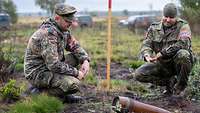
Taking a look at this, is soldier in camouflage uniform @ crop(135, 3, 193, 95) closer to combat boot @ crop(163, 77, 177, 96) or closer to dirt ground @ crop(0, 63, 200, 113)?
combat boot @ crop(163, 77, 177, 96)

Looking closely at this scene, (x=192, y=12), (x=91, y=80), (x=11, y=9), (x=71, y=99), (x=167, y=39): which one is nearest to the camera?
(x=71, y=99)

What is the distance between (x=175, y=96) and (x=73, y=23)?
1.83 meters

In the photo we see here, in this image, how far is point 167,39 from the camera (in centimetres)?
624

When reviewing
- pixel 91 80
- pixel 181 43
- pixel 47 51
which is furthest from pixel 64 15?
pixel 91 80

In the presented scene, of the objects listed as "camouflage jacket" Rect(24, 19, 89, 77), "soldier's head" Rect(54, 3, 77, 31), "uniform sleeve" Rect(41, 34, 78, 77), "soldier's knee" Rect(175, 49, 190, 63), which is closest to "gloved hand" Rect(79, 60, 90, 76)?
"camouflage jacket" Rect(24, 19, 89, 77)

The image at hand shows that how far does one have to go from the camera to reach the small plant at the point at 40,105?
505 centimetres

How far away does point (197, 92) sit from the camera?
21.1 feet

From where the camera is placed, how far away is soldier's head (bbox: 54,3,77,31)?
5559 millimetres

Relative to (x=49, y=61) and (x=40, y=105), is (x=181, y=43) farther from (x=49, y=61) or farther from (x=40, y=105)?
(x=40, y=105)

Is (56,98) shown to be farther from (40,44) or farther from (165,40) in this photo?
(165,40)

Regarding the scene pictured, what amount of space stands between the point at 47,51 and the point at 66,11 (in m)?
0.59

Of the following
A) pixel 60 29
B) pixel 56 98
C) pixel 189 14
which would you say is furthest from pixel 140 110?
pixel 189 14

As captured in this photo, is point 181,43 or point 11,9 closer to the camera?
point 181,43

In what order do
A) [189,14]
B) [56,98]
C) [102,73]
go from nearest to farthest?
[56,98], [102,73], [189,14]
